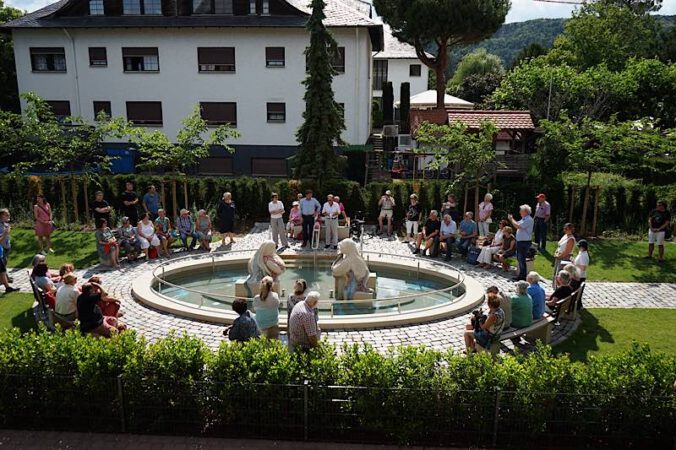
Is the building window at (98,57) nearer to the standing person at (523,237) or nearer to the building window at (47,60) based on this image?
the building window at (47,60)

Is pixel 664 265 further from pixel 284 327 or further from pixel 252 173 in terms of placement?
pixel 252 173

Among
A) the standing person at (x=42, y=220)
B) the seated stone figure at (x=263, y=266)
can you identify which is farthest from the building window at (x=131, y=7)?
the seated stone figure at (x=263, y=266)

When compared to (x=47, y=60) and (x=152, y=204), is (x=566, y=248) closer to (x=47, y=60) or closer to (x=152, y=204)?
(x=152, y=204)

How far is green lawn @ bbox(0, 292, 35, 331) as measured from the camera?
11.1m

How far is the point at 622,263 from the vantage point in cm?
1653

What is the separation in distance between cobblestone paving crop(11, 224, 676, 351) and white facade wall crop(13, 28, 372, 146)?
1657cm

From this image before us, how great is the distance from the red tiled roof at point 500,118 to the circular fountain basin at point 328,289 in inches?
594

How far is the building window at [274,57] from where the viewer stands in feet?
107

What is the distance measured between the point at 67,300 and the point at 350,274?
5.70 meters

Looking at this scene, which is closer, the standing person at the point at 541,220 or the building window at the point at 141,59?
the standing person at the point at 541,220

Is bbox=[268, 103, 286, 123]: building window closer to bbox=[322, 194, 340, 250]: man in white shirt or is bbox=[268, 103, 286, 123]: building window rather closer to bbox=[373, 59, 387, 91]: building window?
bbox=[322, 194, 340, 250]: man in white shirt

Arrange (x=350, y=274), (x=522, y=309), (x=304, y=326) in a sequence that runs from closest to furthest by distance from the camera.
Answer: (x=304, y=326)
(x=522, y=309)
(x=350, y=274)

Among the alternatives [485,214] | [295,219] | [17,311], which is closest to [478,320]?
[485,214]

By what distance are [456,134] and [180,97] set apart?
65.5ft
